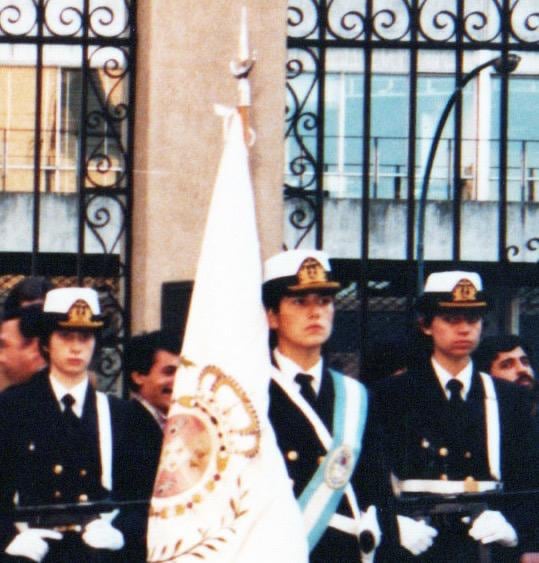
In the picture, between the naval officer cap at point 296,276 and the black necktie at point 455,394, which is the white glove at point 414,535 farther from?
the naval officer cap at point 296,276

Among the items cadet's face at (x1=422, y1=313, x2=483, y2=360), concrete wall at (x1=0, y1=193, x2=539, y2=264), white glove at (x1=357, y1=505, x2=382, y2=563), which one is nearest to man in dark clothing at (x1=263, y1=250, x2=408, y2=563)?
white glove at (x1=357, y1=505, x2=382, y2=563)

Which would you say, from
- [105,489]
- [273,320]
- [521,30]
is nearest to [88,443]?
[105,489]

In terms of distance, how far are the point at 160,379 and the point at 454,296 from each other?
47.9 inches

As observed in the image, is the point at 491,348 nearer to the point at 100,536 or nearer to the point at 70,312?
the point at 70,312

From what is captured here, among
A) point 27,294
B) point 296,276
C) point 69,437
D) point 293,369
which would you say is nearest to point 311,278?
point 296,276

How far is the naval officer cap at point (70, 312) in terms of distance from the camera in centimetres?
678

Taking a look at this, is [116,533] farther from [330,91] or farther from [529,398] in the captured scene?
[330,91]

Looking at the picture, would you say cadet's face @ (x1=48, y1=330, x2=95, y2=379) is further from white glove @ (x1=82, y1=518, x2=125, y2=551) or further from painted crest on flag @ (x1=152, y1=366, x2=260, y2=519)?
painted crest on flag @ (x1=152, y1=366, x2=260, y2=519)

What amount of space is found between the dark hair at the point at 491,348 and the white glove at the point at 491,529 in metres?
1.42

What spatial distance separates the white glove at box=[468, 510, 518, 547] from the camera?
674cm

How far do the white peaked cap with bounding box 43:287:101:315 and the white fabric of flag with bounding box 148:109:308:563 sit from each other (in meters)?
0.83

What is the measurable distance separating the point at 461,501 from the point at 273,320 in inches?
42.5

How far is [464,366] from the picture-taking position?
7.11 metres

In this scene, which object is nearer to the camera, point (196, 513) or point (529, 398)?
point (196, 513)
